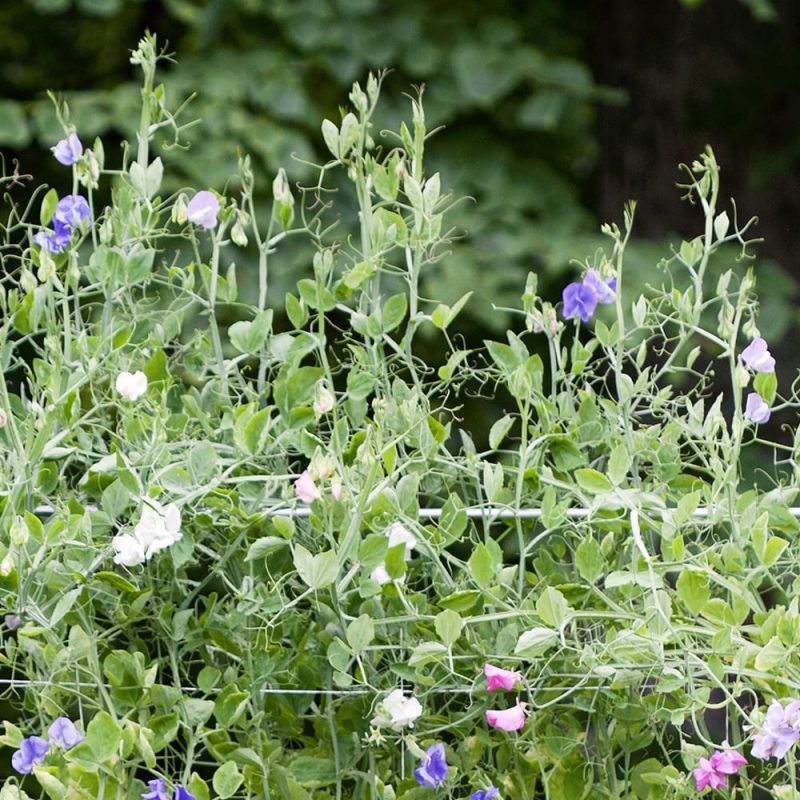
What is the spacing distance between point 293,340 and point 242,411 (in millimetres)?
92

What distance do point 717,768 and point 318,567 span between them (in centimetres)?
30

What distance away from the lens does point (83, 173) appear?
1.07m

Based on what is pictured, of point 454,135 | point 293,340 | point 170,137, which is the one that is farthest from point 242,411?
point 454,135

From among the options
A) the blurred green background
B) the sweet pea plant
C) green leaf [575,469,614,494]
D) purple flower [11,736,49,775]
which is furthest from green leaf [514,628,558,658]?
the blurred green background

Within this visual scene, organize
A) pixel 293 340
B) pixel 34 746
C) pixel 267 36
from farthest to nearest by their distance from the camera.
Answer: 1. pixel 267 36
2. pixel 293 340
3. pixel 34 746

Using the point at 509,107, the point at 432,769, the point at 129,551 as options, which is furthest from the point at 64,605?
A: the point at 509,107

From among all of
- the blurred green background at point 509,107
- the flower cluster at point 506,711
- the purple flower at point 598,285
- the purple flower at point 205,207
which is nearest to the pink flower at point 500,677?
the flower cluster at point 506,711

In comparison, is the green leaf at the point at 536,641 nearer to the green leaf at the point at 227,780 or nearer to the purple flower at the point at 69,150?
the green leaf at the point at 227,780

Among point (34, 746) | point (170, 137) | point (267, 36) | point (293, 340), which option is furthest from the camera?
point (267, 36)

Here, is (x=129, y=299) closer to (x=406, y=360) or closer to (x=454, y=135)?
(x=406, y=360)

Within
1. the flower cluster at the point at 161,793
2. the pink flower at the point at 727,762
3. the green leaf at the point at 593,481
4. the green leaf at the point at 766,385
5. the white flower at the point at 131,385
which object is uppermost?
the green leaf at the point at 766,385

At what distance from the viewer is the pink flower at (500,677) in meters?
0.90

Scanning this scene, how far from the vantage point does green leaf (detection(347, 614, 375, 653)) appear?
2.92 ft

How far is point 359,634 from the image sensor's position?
2.92 feet
